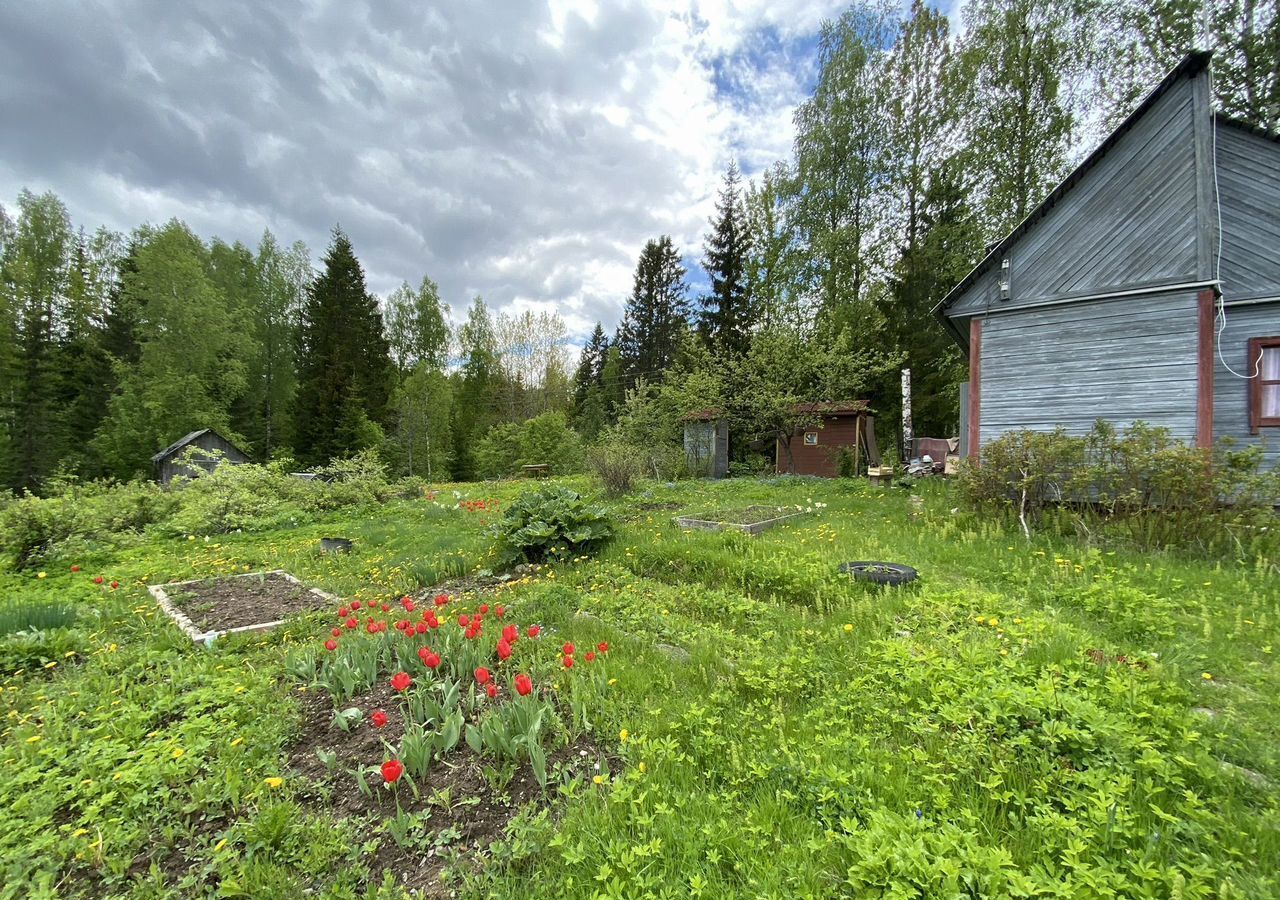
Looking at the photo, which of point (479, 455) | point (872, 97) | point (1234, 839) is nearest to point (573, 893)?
point (1234, 839)

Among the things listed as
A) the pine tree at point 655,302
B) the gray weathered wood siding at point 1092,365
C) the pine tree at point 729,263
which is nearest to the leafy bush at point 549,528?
the gray weathered wood siding at point 1092,365

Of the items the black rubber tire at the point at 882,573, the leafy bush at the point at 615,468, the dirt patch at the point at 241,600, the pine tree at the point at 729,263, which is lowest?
the dirt patch at the point at 241,600

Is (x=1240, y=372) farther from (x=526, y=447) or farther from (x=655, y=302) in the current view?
(x=655, y=302)

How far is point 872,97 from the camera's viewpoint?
1802 centimetres

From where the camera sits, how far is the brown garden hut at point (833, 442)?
18.2 metres

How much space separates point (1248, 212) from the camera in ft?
24.2

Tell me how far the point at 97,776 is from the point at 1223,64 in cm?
2223

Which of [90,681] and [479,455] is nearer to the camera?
[90,681]

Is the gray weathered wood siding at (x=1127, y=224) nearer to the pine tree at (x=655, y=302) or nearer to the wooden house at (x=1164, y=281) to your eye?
the wooden house at (x=1164, y=281)

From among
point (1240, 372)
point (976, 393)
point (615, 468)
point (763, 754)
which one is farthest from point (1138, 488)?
point (615, 468)

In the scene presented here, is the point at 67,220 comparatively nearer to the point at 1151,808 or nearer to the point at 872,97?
the point at 872,97

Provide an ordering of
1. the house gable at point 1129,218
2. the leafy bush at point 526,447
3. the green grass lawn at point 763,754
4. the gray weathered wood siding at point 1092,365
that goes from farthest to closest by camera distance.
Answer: the leafy bush at point 526,447, the gray weathered wood siding at point 1092,365, the house gable at point 1129,218, the green grass lawn at point 763,754

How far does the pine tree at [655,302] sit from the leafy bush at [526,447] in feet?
29.5

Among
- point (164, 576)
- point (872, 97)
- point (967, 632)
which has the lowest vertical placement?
point (164, 576)
